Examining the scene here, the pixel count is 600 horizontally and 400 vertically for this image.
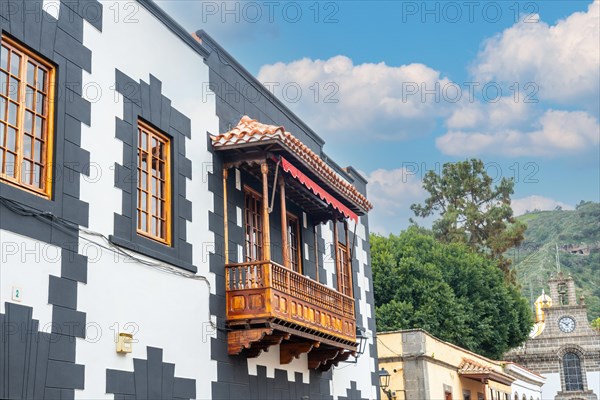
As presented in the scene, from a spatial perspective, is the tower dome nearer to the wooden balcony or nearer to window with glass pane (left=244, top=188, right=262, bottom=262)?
the wooden balcony

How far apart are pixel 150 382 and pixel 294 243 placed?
536cm

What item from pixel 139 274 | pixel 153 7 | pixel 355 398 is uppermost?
pixel 153 7

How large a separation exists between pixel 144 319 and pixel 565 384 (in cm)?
5280

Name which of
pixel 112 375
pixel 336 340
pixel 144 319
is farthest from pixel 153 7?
pixel 336 340

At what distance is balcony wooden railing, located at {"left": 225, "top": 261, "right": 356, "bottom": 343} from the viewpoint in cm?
1075

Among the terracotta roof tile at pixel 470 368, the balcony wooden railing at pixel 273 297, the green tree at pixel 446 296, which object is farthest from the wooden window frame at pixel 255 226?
the green tree at pixel 446 296

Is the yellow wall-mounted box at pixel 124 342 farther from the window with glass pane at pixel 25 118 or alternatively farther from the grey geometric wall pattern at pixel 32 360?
the window with glass pane at pixel 25 118

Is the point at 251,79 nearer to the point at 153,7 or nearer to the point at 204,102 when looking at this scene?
the point at 204,102

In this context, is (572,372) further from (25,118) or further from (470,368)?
(25,118)

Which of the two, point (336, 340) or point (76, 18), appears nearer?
point (76, 18)

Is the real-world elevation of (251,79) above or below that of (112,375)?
above

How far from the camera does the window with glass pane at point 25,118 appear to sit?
7.71 meters

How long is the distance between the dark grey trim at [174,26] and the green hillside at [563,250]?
7859 cm

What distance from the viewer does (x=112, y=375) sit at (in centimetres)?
849
